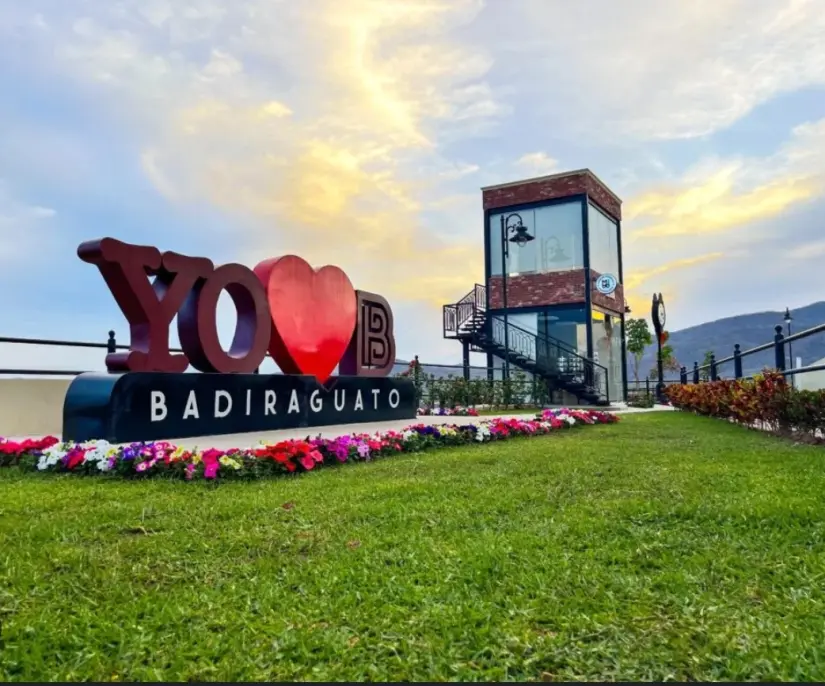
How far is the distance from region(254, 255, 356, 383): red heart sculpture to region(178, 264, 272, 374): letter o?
0.95 ft

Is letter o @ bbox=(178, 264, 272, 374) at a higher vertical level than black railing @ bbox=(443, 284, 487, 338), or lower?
lower

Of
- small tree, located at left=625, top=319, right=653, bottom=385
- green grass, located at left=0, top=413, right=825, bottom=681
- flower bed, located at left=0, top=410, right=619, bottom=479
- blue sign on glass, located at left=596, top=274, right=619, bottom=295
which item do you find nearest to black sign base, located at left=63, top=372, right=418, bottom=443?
flower bed, located at left=0, top=410, right=619, bottom=479

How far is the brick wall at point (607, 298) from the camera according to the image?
20000 mm

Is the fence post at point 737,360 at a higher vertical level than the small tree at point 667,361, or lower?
lower

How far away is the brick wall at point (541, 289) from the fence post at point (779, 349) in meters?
11.8

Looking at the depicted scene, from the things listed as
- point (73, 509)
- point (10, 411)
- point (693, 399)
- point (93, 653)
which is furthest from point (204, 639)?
point (693, 399)

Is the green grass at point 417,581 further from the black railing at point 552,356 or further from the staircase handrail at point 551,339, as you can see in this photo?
the staircase handrail at point 551,339

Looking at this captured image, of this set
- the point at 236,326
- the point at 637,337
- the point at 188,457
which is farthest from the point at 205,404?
the point at 637,337

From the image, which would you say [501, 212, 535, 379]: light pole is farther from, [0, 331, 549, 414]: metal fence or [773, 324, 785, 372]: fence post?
[773, 324, 785, 372]: fence post

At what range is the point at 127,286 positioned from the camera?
5.71m

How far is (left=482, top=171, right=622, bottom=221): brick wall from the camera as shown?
2006 centimetres

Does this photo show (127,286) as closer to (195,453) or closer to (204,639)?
(195,453)

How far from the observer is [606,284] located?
2034 centimetres

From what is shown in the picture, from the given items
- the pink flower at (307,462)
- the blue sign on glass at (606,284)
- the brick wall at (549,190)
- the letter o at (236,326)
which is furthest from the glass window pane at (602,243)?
the pink flower at (307,462)
